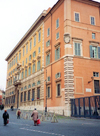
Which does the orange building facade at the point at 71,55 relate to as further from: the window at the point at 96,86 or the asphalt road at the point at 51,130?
the asphalt road at the point at 51,130

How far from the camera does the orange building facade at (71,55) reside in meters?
28.1

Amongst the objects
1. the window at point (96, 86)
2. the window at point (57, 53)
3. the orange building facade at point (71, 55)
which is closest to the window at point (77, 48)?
the orange building facade at point (71, 55)

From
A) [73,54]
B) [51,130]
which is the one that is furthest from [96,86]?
[51,130]

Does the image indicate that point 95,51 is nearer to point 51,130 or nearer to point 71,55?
point 71,55

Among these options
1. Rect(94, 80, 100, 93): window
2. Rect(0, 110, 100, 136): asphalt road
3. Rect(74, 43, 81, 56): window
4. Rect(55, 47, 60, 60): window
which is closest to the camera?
Rect(0, 110, 100, 136): asphalt road

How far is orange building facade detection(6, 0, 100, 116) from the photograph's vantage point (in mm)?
28141

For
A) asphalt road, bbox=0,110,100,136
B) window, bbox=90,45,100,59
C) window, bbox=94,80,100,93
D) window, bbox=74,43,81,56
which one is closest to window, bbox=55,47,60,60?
window, bbox=74,43,81,56

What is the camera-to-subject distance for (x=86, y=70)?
29.2 metres

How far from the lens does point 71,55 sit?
28.8 meters

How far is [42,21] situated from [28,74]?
12.2 metres

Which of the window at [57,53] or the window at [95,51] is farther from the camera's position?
the window at [57,53]

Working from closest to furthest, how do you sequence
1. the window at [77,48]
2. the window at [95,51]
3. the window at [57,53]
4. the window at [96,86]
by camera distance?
1. the window at [96,86]
2. the window at [77,48]
3. the window at [95,51]
4. the window at [57,53]

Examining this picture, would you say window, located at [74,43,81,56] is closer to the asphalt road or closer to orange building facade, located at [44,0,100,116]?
orange building facade, located at [44,0,100,116]

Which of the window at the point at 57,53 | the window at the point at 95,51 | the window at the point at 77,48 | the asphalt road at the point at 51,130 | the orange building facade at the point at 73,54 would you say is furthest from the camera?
the window at the point at 57,53
